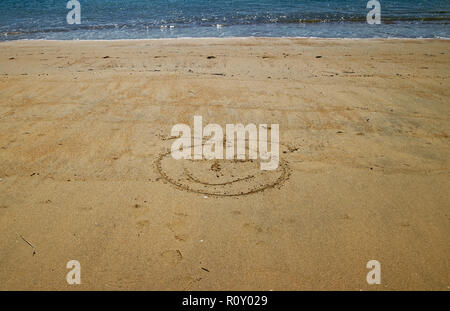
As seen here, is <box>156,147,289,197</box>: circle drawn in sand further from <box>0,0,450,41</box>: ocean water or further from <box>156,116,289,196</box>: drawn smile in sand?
<box>0,0,450,41</box>: ocean water

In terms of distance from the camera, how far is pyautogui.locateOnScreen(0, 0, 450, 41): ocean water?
1381cm

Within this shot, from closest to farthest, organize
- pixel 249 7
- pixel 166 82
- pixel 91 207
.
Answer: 1. pixel 91 207
2. pixel 166 82
3. pixel 249 7

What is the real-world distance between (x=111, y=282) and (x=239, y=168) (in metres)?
1.95

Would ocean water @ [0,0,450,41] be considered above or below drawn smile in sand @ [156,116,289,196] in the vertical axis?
above

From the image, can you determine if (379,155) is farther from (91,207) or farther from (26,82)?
(26,82)

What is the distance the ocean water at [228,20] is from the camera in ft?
45.3

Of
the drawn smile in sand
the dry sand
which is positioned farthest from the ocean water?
the drawn smile in sand

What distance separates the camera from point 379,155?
413 centimetres

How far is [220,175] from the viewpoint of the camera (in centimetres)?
380

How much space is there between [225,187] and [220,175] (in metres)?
0.25

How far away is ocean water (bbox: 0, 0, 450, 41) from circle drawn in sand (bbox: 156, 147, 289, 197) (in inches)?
420

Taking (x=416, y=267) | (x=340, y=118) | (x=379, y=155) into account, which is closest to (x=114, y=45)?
(x=340, y=118)

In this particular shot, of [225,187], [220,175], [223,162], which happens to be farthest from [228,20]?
[225,187]

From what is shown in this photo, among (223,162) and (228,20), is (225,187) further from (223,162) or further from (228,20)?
(228,20)
